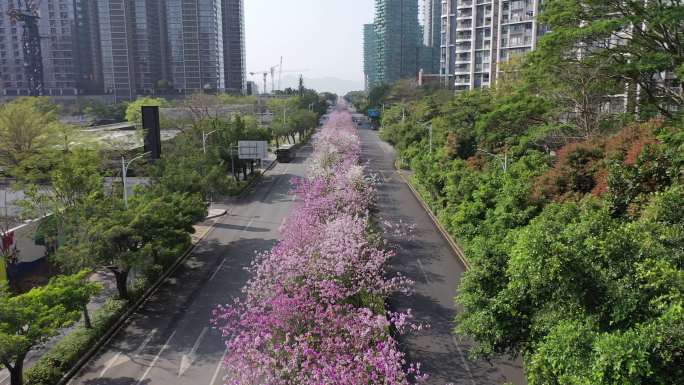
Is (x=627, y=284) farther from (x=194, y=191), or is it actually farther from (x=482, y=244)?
(x=194, y=191)

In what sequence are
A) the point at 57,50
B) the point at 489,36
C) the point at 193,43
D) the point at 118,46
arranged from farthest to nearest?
the point at 193,43 → the point at 118,46 → the point at 57,50 → the point at 489,36

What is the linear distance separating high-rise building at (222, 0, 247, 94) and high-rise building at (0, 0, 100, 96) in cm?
3959

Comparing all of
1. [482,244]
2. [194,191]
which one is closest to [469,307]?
[482,244]

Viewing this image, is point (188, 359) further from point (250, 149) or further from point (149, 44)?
point (149, 44)

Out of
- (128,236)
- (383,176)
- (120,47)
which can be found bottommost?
(383,176)

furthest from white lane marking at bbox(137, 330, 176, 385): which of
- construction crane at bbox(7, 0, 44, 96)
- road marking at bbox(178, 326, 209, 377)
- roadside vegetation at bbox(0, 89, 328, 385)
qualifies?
construction crane at bbox(7, 0, 44, 96)

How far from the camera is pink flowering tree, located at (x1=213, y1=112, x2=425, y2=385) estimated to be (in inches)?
526

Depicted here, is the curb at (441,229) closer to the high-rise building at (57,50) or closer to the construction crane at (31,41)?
the construction crane at (31,41)

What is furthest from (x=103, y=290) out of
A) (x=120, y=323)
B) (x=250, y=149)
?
(x=250, y=149)

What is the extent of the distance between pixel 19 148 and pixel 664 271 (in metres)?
35.6

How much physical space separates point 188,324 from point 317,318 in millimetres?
9653

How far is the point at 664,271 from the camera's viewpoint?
11.2 m

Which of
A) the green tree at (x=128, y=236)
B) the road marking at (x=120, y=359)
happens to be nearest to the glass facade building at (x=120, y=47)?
the green tree at (x=128, y=236)

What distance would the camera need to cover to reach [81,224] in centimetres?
2300
